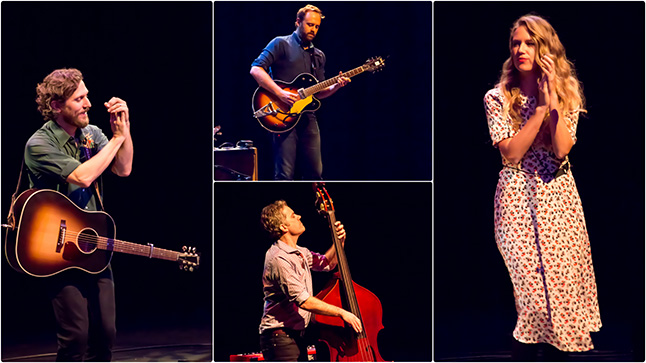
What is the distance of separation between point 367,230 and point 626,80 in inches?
73.0

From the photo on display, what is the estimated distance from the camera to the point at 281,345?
4.29 metres

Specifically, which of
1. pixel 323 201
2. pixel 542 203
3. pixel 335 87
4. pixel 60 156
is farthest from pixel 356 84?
pixel 60 156

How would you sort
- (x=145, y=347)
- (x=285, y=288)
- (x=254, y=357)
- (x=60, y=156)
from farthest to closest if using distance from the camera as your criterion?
(x=145, y=347), (x=254, y=357), (x=285, y=288), (x=60, y=156)

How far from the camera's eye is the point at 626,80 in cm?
492

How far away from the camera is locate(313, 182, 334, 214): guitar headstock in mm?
4301

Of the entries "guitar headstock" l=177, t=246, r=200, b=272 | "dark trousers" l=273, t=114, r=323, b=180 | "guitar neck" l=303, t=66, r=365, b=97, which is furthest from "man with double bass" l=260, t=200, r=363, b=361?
"guitar neck" l=303, t=66, r=365, b=97

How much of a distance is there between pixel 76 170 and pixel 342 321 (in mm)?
1515

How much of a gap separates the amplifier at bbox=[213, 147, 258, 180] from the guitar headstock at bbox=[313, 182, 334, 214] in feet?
1.25

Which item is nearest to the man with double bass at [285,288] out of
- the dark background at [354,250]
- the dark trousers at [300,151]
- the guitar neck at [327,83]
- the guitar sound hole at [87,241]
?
the dark background at [354,250]

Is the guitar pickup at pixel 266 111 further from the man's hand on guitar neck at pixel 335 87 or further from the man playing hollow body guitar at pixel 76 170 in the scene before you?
the man playing hollow body guitar at pixel 76 170

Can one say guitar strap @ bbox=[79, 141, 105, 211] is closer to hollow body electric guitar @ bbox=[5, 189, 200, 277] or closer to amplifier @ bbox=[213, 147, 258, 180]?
hollow body electric guitar @ bbox=[5, 189, 200, 277]

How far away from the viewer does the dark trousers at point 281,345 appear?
429 cm

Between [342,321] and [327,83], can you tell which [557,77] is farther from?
[342,321]

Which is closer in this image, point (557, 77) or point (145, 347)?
point (557, 77)
